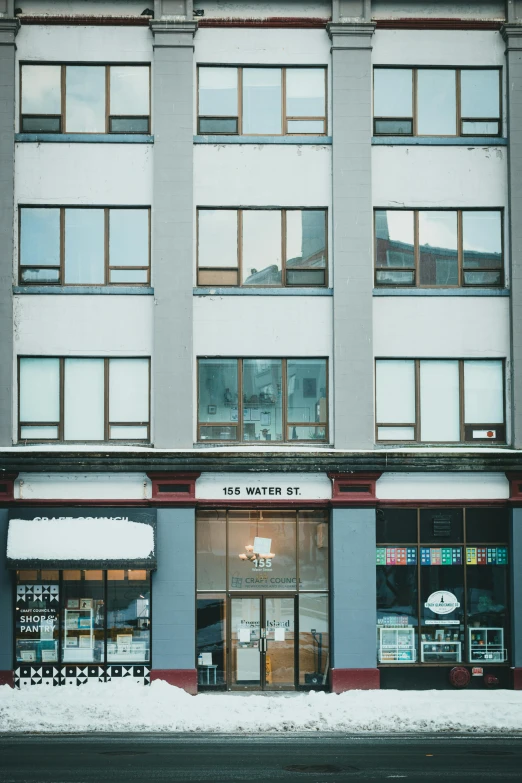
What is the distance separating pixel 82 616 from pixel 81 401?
5054 mm

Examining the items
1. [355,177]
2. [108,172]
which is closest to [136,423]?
[108,172]

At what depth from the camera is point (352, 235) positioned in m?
24.0

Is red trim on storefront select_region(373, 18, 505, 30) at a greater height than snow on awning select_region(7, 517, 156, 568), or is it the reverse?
red trim on storefront select_region(373, 18, 505, 30)

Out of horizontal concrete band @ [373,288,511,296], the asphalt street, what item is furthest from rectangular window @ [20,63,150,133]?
the asphalt street

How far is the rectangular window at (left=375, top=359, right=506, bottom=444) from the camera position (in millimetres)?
24250

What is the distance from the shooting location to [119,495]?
23453mm

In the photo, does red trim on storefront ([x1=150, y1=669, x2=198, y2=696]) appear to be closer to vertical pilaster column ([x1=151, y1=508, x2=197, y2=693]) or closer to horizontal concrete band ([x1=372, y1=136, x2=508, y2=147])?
vertical pilaster column ([x1=151, y1=508, x2=197, y2=693])

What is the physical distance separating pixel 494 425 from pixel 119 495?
9158 millimetres

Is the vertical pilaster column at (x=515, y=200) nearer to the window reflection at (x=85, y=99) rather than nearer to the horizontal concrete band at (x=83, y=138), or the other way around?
the horizontal concrete band at (x=83, y=138)

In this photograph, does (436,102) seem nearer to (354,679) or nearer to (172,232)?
(172,232)

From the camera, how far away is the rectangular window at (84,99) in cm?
2420

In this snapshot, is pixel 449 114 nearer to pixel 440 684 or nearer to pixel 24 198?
pixel 24 198

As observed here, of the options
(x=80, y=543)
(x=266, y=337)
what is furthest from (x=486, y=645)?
(x=80, y=543)

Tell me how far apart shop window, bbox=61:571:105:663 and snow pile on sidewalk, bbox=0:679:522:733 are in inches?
33.9
